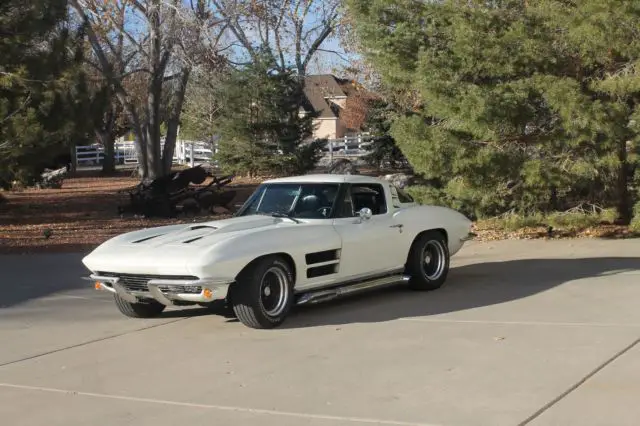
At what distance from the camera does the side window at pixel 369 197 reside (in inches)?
378

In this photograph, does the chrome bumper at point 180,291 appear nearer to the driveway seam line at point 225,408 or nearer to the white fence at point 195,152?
the driveway seam line at point 225,408

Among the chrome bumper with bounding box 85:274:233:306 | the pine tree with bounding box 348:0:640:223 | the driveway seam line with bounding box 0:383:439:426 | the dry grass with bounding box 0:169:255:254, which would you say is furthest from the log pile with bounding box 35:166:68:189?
the driveway seam line with bounding box 0:383:439:426

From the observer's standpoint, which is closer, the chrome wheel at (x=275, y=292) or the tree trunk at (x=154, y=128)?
the chrome wheel at (x=275, y=292)

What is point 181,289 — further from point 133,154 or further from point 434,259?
point 133,154

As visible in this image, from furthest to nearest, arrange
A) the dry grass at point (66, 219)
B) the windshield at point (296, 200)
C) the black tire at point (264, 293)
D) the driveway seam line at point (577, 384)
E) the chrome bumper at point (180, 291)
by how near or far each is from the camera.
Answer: the dry grass at point (66, 219) → the windshield at point (296, 200) → the black tire at point (264, 293) → the chrome bumper at point (180, 291) → the driveway seam line at point (577, 384)

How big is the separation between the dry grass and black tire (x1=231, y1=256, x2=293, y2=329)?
23.9ft

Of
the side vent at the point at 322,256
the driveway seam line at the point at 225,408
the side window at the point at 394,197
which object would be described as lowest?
the driveway seam line at the point at 225,408

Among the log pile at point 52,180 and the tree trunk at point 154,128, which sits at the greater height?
the tree trunk at point 154,128

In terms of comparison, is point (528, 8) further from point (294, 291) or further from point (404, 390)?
point (404, 390)

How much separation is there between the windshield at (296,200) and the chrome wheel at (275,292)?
1.06 m

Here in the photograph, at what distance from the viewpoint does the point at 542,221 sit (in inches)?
589

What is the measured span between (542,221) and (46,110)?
9.28m

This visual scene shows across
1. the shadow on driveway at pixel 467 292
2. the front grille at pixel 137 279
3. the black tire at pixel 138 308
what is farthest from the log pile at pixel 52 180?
the front grille at pixel 137 279

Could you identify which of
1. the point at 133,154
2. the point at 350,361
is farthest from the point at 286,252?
the point at 133,154
